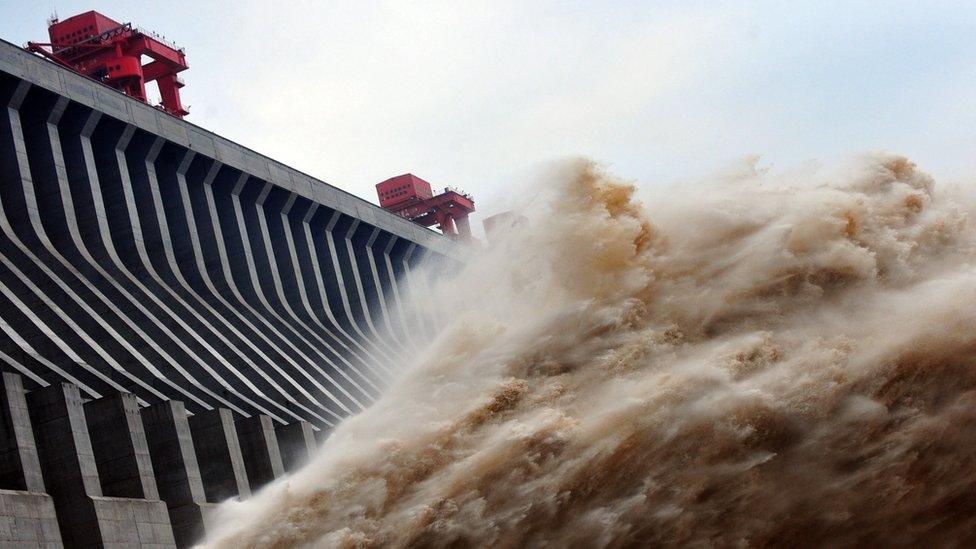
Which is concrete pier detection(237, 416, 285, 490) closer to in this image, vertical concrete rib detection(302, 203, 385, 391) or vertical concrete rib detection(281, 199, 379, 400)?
vertical concrete rib detection(281, 199, 379, 400)

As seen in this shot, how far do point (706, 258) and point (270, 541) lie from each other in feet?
41.4

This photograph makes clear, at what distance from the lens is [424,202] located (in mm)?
109062

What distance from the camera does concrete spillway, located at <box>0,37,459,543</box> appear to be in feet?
149

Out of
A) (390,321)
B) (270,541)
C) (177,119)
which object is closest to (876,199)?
(270,541)

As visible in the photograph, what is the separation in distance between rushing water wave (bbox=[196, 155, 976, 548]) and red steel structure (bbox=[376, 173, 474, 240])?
2838 inches

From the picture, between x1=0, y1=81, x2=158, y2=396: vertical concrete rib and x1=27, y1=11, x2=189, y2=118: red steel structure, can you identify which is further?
x1=27, y1=11, x2=189, y2=118: red steel structure

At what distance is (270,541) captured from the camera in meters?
34.3

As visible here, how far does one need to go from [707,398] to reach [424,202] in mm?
79466

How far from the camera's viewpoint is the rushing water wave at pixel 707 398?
30.0m

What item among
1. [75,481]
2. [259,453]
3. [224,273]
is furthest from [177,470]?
[224,273]

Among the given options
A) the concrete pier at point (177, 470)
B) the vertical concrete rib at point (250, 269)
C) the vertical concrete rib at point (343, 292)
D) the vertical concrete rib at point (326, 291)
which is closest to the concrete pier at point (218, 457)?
the concrete pier at point (177, 470)

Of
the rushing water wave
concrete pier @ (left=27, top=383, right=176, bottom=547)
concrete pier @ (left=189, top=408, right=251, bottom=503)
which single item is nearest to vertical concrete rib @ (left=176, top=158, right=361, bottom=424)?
concrete pier @ (left=189, top=408, right=251, bottom=503)

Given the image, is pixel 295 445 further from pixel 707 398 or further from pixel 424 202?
pixel 424 202

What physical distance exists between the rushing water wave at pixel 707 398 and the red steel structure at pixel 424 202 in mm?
72084
